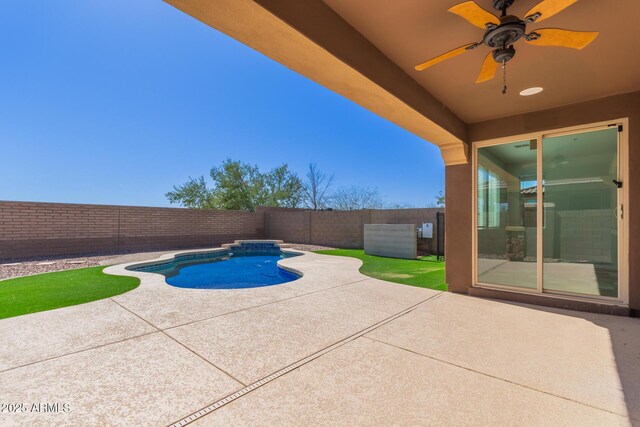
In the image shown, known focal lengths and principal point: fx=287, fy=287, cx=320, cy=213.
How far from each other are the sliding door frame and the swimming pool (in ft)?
12.0

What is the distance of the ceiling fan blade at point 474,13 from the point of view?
70.4 inches

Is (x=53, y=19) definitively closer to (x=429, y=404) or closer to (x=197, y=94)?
(x=197, y=94)

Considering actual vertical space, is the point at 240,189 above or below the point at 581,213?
above

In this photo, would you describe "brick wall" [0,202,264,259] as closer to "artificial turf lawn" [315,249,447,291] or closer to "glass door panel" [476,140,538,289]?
"artificial turf lawn" [315,249,447,291]

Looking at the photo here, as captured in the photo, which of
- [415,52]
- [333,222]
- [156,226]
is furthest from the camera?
[333,222]

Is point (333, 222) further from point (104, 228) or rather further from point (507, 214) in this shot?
point (104, 228)

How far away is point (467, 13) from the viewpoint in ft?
6.18

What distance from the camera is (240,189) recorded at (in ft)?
67.4

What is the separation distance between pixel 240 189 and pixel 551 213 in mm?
18730

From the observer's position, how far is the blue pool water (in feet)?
19.6

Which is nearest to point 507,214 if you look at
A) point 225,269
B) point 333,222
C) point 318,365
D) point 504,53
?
point 504,53

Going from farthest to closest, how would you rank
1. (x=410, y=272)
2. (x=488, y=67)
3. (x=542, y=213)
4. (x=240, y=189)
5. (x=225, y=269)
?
(x=240, y=189) < (x=225, y=269) < (x=410, y=272) < (x=542, y=213) < (x=488, y=67)

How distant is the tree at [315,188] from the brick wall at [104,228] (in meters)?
10.9

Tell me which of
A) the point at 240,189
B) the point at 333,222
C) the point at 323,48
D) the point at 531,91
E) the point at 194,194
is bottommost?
the point at 333,222
